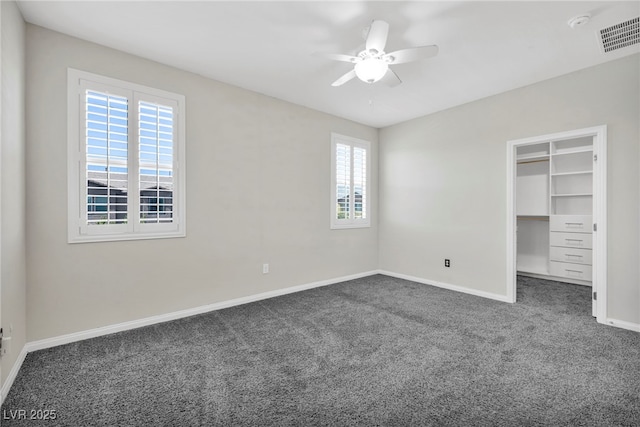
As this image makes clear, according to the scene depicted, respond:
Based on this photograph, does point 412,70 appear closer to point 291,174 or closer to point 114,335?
point 291,174

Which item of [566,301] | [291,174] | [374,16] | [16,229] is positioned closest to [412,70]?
[374,16]

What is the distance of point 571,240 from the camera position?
15.3 ft

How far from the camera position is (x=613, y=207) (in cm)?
308

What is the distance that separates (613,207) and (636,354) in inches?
55.9

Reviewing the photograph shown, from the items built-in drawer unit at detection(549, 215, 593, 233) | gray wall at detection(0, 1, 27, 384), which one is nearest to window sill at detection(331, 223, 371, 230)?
built-in drawer unit at detection(549, 215, 593, 233)

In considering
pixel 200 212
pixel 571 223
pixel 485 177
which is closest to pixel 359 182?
pixel 485 177

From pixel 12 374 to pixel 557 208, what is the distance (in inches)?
266

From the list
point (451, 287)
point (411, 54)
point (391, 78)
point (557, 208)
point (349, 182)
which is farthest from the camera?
point (349, 182)

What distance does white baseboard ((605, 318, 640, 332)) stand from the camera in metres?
2.94

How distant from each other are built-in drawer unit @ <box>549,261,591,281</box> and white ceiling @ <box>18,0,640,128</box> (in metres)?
2.95

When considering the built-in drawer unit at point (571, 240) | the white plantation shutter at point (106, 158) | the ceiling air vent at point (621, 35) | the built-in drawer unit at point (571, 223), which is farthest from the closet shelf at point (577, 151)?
the white plantation shutter at point (106, 158)

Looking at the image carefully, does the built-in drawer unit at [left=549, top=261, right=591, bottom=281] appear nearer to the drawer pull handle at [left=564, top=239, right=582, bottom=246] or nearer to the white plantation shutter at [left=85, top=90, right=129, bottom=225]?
the drawer pull handle at [left=564, top=239, right=582, bottom=246]

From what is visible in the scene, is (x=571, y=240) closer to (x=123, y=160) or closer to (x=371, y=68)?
(x=371, y=68)

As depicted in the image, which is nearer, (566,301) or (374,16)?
(374,16)
